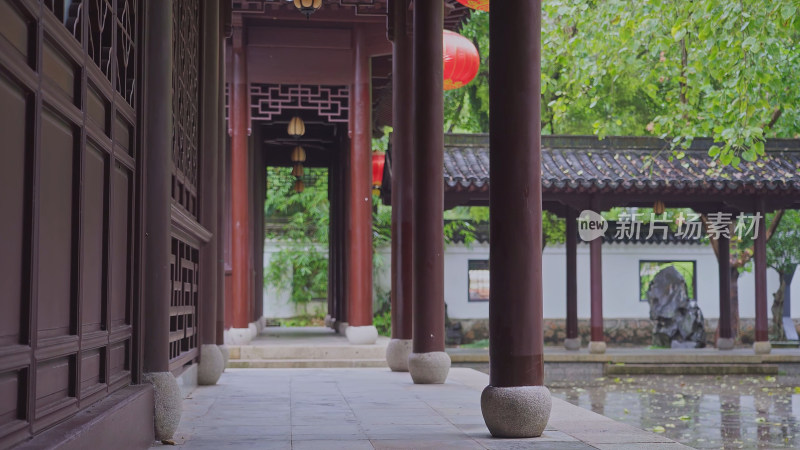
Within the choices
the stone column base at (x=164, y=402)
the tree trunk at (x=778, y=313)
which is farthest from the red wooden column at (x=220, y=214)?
the tree trunk at (x=778, y=313)

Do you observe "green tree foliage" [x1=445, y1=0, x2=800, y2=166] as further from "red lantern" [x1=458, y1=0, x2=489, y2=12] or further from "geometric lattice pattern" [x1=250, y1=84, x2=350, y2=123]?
"geometric lattice pattern" [x1=250, y1=84, x2=350, y2=123]

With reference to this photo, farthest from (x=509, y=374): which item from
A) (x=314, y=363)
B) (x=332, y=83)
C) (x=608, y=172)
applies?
(x=608, y=172)

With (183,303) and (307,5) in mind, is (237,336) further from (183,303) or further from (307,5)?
(183,303)

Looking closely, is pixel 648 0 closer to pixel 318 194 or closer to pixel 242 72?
pixel 242 72

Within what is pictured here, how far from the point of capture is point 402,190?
923cm

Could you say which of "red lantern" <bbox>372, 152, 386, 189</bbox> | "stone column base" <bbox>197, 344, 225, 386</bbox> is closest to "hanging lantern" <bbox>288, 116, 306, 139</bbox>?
"red lantern" <bbox>372, 152, 386, 189</bbox>

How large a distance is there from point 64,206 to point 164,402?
68.7 inches

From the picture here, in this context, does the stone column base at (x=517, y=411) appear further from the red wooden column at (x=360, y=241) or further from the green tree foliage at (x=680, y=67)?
the red wooden column at (x=360, y=241)

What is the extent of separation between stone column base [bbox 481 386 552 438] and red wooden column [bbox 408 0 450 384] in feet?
10.2

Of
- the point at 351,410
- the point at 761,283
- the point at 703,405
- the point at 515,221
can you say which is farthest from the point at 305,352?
the point at 761,283

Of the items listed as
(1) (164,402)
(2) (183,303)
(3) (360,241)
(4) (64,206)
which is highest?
(3) (360,241)

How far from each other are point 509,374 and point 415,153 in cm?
351

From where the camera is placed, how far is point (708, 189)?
600 inches

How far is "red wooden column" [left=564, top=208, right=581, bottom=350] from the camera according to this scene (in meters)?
16.4
